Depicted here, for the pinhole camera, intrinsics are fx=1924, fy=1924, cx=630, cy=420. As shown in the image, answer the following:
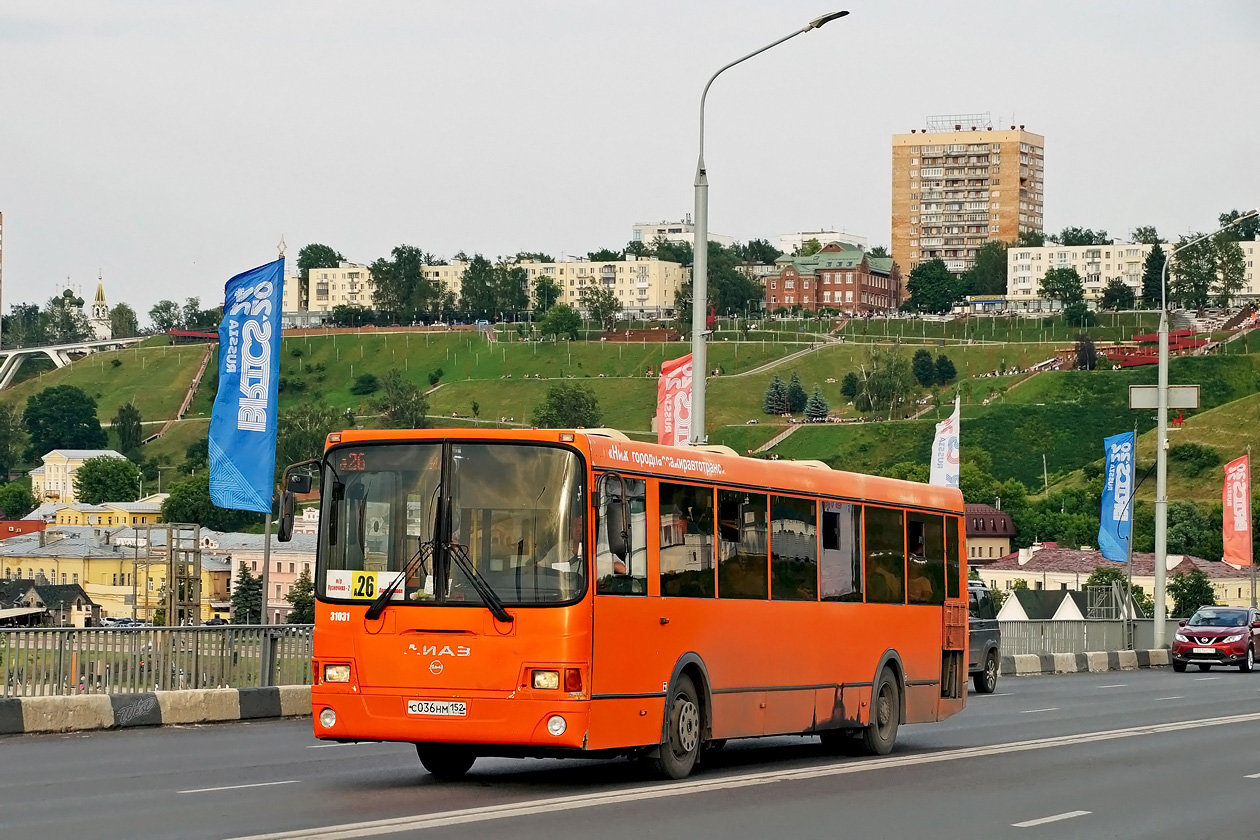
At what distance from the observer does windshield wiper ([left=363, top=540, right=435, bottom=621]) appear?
13703mm

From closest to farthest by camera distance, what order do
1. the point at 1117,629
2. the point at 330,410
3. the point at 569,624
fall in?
the point at 569,624 < the point at 1117,629 < the point at 330,410

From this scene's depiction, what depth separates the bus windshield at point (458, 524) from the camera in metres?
13.6

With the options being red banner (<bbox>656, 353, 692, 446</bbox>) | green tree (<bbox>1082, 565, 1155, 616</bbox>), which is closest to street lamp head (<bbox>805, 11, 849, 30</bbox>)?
red banner (<bbox>656, 353, 692, 446</bbox>)

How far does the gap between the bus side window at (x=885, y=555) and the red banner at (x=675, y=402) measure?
9.14 meters

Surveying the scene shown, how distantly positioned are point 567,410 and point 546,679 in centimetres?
16156

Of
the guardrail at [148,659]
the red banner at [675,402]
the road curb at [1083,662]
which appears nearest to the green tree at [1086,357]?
the road curb at [1083,662]

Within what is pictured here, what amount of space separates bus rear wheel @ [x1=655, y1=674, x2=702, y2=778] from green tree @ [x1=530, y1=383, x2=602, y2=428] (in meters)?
154

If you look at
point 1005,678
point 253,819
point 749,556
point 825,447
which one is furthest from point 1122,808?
point 825,447

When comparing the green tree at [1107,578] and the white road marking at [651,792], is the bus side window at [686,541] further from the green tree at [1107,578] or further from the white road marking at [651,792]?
the green tree at [1107,578]

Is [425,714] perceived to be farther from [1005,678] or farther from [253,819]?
[1005,678]

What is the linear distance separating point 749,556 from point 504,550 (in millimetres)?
3140

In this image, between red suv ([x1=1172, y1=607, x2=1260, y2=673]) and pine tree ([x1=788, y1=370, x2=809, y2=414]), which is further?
pine tree ([x1=788, y1=370, x2=809, y2=414])

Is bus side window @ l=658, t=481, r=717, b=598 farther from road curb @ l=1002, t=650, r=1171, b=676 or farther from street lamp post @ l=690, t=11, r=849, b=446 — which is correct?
road curb @ l=1002, t=650, r=1171, b=676

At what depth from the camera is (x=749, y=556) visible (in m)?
16.2
